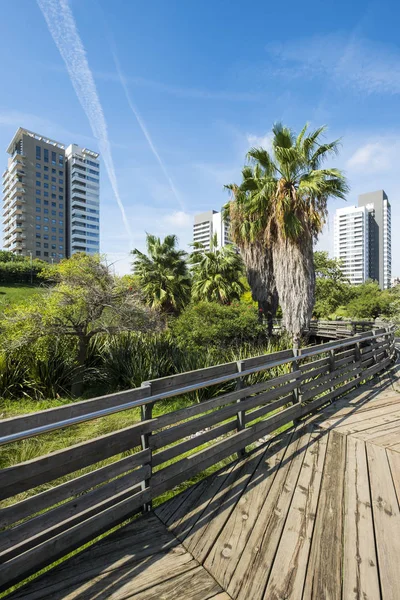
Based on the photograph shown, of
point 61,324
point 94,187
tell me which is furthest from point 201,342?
point 94,187

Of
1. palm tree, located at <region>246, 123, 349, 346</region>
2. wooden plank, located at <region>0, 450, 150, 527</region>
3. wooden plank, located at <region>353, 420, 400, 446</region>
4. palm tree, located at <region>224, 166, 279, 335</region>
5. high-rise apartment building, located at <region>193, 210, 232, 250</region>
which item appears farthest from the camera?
high-rise apartment building, located at <region>193, 210, 232, 250</region>

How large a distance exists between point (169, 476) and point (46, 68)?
1128cm

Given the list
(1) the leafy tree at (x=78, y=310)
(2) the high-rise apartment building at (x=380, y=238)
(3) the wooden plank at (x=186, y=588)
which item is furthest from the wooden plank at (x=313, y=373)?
(2) the high-rise apartment building at (x=380, y=238)

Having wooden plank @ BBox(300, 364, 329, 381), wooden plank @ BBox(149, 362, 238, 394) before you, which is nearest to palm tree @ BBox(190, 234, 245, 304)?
wooden plank @ BBox(300, 364, 329, 381)

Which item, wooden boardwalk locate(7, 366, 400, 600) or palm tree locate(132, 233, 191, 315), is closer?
wooden boardwalk locate(7, 366, 400, 600)

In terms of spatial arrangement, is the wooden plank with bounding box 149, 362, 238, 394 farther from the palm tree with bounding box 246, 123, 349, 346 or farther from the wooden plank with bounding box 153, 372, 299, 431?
the palm tree with bounding box 246, 123, 349, 346

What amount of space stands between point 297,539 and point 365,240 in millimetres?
135295

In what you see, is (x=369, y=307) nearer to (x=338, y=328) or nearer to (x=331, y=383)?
(x=338, y=328)

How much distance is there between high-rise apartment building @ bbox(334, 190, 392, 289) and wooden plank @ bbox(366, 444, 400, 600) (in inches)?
4968

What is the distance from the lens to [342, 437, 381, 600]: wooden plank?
5.37ft

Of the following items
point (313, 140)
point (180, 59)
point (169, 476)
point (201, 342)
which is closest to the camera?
point (169, 476)

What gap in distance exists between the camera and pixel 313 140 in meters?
11.3

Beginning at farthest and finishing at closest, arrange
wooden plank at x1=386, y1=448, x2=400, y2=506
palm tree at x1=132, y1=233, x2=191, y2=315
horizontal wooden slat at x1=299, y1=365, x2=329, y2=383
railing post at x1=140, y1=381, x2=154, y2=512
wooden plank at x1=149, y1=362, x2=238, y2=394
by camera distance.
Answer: palm tree at x1=132, y1=233, x2=191, y2=315 → horizontal wooden slat at x1=299, y1=365, x2=329, y2=383 → wooden plank at x1=386, y1=448, x2=400, y2=506 → wooden plank at x1=149, y1=362, x2=238, y2=394 → railing post at x1=140, y1=381, x2=154, y2=512

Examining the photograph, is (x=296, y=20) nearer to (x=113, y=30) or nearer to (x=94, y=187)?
(x=113, y=30)
